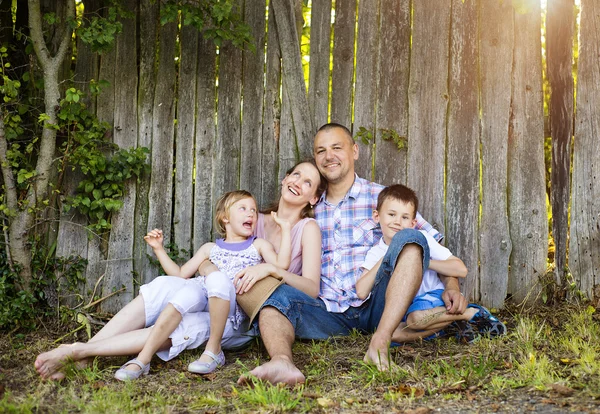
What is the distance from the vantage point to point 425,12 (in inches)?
160

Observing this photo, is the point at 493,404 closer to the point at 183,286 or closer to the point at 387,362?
the point at 387,362

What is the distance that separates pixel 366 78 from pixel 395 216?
3.52 feet

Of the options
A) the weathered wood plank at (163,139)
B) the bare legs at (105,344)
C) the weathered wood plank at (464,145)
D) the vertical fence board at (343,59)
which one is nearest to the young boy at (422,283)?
the weathered wood plank at (464,145)

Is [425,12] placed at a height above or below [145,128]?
above

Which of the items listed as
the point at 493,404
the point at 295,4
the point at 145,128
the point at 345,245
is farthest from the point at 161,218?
the point at 493,404

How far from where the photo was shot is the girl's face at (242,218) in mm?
3627

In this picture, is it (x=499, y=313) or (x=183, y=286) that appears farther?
(x=499, y=313)

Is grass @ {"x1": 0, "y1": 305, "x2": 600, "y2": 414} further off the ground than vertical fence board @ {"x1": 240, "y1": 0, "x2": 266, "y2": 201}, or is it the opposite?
vertical fence board @ {"x1": 240, "y1": 0, "x2": 266, "y2": 201}

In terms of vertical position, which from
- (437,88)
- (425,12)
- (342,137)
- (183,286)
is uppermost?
(425,12)

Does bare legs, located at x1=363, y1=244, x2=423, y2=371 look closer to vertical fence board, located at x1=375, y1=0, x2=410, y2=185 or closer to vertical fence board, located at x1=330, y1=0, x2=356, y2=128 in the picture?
vertical fence board, located at x1=375, y1=0, x2=410, y2=185

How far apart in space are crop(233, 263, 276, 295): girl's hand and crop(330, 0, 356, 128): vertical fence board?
1.26m

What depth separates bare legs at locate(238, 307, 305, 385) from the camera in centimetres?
278

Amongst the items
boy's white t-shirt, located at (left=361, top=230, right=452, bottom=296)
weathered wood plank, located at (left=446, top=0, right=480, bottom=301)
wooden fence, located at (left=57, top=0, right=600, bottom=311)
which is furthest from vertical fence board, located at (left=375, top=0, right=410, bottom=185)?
boy's white t-shirt, located at (left=361, top=230, right=452, bottom=296)

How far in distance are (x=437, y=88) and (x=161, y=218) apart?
2035 mm
